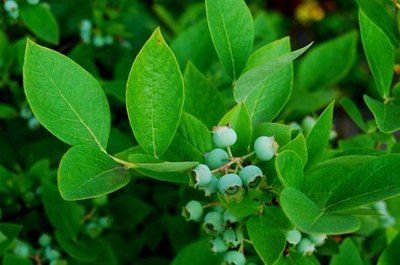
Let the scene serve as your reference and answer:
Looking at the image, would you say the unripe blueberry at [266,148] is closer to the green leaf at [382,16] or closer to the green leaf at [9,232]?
the green leaf at [382,16]

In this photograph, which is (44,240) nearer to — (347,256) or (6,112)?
(6,112)


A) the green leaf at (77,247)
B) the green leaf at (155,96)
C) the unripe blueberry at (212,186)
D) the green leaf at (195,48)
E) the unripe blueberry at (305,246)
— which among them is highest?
the green leaf at (155,96)

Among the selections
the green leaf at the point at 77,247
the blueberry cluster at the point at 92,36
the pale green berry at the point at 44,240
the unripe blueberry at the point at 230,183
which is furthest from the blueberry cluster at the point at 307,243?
the blueberry cluster at the point at 92,36

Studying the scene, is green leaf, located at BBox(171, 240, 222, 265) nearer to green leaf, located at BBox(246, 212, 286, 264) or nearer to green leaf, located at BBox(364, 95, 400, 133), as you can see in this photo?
green leaf, located at BBox(246, 212, 286, 264)

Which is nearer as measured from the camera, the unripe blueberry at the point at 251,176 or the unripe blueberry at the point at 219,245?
the unripe blueberry at the point at 251,176

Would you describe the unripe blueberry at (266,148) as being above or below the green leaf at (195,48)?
above
